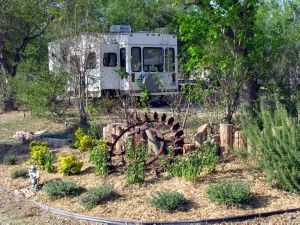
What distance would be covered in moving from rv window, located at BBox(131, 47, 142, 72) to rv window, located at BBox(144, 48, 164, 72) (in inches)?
9.7

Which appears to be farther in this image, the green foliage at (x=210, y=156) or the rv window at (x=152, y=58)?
the rv window at (x=152, y=58)

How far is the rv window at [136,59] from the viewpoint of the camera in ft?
64.8

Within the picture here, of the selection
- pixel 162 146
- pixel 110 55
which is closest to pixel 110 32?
pixel 110 55

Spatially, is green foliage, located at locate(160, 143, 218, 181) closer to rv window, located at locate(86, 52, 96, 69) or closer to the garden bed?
the garden bed

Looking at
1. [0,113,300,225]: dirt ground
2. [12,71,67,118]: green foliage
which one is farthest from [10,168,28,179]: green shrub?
[12,71,67,118]: green foliage

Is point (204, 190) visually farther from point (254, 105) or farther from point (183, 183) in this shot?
point (254, 105)

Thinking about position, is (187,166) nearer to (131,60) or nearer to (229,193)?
(229,193)

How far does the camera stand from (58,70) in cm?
1485

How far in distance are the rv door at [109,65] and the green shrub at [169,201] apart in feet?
39.5

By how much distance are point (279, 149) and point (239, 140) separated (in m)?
1.31

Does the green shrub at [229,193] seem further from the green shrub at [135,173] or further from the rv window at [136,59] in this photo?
the rv window at [136,59]

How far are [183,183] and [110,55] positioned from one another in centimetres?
1252

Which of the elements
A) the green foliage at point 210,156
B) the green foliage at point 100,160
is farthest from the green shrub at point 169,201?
the green foliage at point 100,160

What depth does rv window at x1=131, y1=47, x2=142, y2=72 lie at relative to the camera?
64.8 ft
